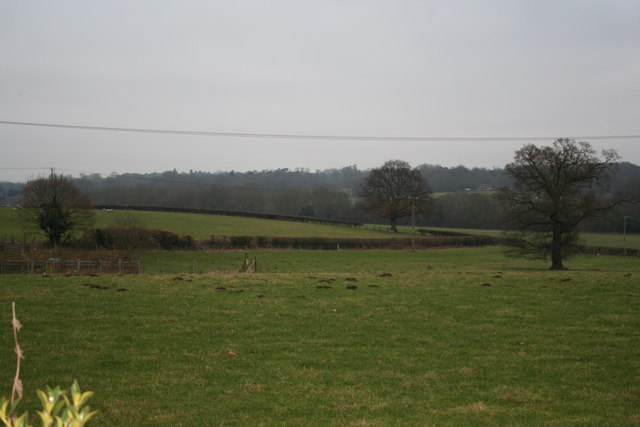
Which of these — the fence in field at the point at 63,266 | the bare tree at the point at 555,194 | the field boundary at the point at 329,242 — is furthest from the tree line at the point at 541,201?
the fence in field at the point at 63,266

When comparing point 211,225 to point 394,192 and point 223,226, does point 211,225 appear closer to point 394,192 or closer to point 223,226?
point 223,226

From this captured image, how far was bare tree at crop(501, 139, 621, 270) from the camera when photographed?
4387 cm

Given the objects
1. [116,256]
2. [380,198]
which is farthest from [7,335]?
[380,198]

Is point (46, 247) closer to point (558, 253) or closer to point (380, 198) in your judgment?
point (558, 253)

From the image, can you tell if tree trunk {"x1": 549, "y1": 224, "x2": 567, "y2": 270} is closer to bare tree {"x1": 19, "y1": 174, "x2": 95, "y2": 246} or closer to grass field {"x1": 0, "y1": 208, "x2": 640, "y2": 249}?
grass field {"x1": 0, "y1": 208, "x2": 640, "y2": 249}

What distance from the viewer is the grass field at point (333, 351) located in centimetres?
892

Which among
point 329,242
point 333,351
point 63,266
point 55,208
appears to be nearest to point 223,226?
point 329,242

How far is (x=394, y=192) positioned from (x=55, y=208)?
62.1m

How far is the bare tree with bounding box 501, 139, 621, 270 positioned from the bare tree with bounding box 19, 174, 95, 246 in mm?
40433

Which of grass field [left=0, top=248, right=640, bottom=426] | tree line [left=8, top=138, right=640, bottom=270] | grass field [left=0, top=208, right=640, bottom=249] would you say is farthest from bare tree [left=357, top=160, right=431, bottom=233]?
grass field [left=0, top=248, right=640, bottom=426]

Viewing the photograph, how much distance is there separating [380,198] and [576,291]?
80.0 m

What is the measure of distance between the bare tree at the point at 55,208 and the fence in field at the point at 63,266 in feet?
62.2

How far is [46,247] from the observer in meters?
50.2

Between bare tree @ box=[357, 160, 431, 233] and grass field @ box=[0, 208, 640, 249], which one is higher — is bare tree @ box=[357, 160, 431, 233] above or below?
above
